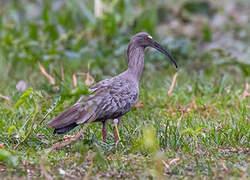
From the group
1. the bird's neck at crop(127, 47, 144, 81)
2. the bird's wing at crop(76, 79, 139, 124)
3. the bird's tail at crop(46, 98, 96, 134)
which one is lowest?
the bird's tail at crop(46, 98, 96, 134)

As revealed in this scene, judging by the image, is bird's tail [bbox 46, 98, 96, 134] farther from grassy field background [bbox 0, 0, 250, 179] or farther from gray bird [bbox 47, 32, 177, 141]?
grassy field background [bbox 0, 0, 250, 179]

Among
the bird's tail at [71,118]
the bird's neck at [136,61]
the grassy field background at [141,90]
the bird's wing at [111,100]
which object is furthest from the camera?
the bird's neck at [136,61]

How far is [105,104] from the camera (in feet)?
17.4

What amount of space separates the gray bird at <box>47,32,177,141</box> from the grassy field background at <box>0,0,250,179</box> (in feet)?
0.52

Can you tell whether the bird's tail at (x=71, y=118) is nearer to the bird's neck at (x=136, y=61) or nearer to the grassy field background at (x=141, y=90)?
the grassy field background at (x=141, y=90)

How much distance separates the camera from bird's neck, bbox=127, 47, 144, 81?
603cm

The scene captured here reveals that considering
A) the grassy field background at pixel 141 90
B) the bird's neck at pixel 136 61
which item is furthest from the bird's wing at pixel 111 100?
the bird's neck at pixel 136 61

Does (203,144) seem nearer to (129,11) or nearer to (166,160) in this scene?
(166,160)

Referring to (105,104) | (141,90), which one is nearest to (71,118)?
(105,104)

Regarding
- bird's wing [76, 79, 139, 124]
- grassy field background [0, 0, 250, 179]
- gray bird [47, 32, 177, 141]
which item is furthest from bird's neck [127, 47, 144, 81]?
grassy field background [0, 0, 250, 179]

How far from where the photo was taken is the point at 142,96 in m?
6.86

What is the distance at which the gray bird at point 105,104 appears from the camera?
5066mm

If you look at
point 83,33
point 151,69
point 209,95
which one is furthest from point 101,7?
point 209,95

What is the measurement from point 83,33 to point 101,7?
2.50 feet
